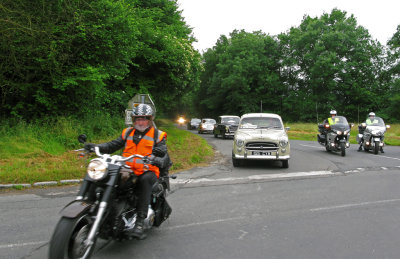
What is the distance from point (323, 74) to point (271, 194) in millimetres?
42086

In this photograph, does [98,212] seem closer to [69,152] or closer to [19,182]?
[19,182]

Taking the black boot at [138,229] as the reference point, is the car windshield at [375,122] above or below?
above

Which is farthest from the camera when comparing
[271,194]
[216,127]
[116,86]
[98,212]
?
[216,127]

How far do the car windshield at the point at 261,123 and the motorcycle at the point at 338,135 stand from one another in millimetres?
3973

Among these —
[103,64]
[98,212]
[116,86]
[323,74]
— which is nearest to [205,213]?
[98,212]

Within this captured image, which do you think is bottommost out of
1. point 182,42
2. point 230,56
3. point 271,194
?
point 271,194

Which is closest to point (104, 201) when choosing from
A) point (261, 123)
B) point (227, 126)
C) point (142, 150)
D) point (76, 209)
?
point (76, 209)

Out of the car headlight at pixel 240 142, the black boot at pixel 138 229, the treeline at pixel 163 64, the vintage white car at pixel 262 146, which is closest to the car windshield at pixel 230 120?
the treeline at pixel 163 64

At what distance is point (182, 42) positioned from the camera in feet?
70.6

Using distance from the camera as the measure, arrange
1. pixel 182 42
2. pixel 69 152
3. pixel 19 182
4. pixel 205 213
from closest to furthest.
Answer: pixel 205 213 → pixel 19 182 → pixel 69 152 → pixel 182 42

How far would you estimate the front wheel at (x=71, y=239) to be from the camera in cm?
272

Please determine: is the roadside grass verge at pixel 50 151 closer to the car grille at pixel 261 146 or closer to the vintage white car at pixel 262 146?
the vintage white car at pixel 262 146

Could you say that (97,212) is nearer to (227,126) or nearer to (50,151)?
(50,151)

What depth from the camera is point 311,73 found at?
4631cm
